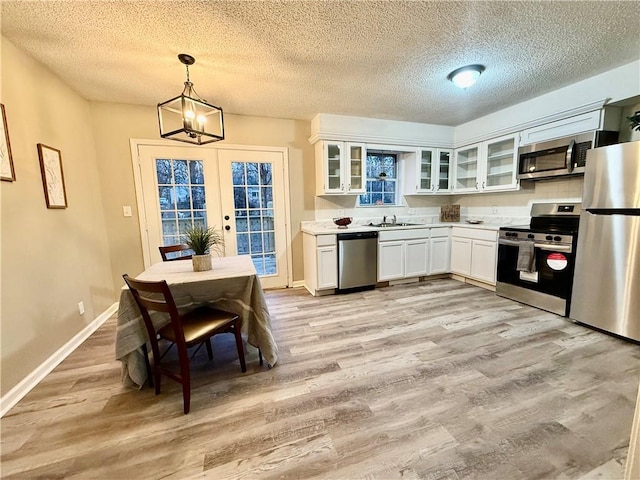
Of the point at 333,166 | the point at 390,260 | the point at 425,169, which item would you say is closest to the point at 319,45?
the point at 333,166

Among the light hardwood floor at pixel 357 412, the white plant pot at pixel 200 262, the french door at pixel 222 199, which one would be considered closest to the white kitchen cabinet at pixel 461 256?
the light hardwood floor at pixel 357 412

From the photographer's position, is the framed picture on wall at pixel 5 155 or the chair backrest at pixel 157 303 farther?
the framed picture on wall at pixel 5 155

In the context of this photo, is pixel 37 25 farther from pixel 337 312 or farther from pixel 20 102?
pixel 337 312

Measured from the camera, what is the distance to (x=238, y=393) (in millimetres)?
1810

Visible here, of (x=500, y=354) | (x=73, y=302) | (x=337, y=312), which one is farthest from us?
(x=337, y=312)

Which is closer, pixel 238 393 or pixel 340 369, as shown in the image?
pixel 238 393

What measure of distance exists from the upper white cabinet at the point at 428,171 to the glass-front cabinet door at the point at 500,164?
63 cm

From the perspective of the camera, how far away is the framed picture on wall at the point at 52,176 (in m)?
2.20

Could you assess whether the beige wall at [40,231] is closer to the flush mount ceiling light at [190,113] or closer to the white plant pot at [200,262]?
the flush mount ceiling light at [190,113]

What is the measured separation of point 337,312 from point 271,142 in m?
2.48

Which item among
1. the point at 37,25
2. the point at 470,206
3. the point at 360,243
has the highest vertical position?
the point at 37,25

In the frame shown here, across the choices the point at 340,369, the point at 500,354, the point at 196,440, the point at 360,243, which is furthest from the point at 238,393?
the point at 360,243

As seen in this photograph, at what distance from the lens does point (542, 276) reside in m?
2.94

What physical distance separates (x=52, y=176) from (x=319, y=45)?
8.34ft
